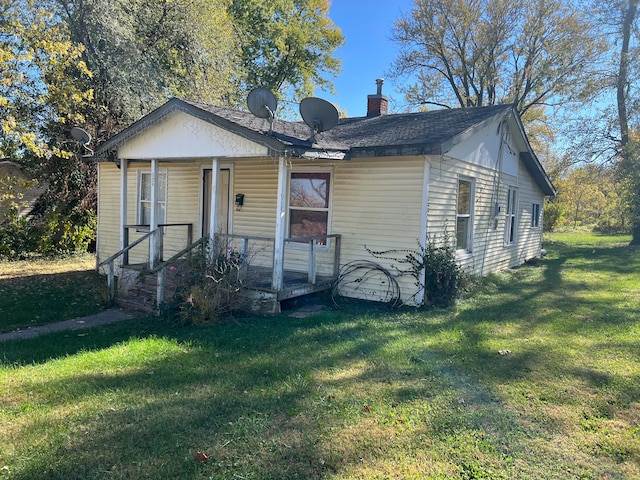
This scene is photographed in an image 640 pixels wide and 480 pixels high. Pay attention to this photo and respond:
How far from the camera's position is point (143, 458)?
3.06m

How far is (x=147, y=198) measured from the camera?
11.3 metres

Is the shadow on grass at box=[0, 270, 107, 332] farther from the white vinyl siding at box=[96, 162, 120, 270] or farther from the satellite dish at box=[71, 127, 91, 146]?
the satellite dish at box=[71, 127, 91, 146]

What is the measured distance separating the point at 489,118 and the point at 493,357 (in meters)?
5.78

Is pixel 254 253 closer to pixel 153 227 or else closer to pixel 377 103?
pixel 153 227

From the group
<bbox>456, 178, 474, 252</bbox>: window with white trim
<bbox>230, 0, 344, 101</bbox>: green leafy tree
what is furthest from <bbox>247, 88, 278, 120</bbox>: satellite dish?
<bbox>230, 0, 344, 101</bbox>: green leafy tree

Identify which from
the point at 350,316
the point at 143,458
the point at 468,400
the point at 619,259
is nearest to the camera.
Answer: the point at 143,458

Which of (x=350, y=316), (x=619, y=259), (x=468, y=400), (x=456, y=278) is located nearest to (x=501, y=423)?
(x=468, y=400)

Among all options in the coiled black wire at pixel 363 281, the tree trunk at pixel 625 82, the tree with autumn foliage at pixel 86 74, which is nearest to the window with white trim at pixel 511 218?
the coiled black wire at pixel 363 281

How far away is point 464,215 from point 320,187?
3.20 meters

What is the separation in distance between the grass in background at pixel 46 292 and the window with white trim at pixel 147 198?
191 cm

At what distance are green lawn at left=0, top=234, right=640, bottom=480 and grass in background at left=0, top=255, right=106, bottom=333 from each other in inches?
66.4

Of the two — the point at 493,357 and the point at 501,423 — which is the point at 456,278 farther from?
the point at 501,423

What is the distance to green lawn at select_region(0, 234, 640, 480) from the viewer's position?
3.08m

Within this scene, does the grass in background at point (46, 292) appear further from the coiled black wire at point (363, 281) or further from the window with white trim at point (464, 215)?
the window with white trim at point (464, 215)
